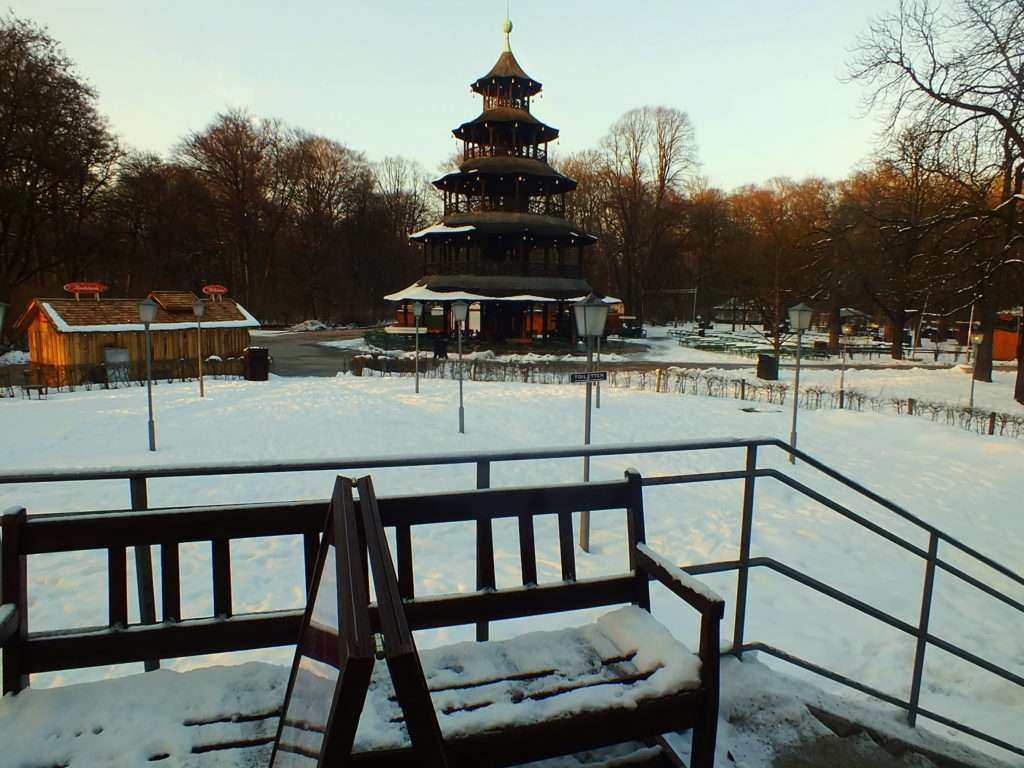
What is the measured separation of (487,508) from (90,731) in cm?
157

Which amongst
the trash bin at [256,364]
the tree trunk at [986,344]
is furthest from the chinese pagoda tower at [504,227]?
the tree trunk at [986,344]

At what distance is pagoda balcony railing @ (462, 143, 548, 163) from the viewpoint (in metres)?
40.0

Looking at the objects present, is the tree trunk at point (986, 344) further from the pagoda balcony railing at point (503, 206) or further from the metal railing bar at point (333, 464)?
the metal railing bar at point (333, 464)

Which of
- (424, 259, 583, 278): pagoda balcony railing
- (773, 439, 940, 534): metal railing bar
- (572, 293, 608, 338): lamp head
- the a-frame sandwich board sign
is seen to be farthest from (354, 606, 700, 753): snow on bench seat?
(424, 259, 583, 278): pagoda balcony railing

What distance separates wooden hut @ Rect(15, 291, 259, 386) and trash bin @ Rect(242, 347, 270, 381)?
2917mm

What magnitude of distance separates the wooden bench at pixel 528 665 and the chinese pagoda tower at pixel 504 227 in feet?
106

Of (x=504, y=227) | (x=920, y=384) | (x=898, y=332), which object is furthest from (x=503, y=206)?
(x=898, y=332)

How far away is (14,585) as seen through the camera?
7.21 ft

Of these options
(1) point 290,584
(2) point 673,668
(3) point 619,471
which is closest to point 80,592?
(1) point 290,584

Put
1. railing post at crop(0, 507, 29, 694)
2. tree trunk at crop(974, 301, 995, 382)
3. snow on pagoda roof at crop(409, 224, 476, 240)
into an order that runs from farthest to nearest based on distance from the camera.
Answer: snow on pagoda roof at crop(409, 224, 476, 240) < tree trunk at crop(974, 301, 995, 382) < railing post at crop(0, 507, 29, 694)

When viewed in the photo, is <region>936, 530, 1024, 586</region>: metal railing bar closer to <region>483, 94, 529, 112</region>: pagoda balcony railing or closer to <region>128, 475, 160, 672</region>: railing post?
<region>128, 475, 160, 672</region>: railing post

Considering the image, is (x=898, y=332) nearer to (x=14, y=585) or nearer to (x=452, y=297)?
(x=452, y=297)

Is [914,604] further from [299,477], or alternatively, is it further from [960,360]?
[960,360]

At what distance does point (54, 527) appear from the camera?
7.38ft
